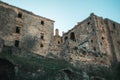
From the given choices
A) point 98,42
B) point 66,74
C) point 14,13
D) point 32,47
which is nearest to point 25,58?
point 66,74

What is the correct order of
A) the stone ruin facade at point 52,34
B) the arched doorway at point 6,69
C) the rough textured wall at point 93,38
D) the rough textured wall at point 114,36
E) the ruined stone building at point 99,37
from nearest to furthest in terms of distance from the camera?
the arched doorway at point 6,69 < the stone ruin facade at point 52,34 < the rough textured wall at point 93,38 < the ruined stone building at point 99,37 < the rough textured wall at point 114,36

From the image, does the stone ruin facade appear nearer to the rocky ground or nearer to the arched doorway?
the rocky ground

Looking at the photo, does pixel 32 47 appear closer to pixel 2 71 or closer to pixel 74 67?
pixel 74 67

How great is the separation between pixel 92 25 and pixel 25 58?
18556 millimetres

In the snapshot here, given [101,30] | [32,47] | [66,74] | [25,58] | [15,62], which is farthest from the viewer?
[101,30]

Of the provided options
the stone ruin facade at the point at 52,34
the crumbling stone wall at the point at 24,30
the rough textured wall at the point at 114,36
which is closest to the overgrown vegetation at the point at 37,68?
A: the stone ruin facade at the point at 52,34

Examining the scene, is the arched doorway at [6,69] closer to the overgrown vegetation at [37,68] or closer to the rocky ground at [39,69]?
the rocky ground at [39,69]

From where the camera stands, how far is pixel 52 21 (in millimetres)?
35219

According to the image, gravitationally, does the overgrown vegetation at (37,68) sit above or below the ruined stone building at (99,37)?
below

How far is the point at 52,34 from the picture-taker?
34281mm

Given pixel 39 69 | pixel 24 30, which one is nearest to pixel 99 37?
pixel 24 30

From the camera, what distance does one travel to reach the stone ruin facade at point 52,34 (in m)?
28.1

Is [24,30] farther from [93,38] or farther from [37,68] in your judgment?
[37,68]

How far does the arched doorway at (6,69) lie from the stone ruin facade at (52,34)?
356 inches
